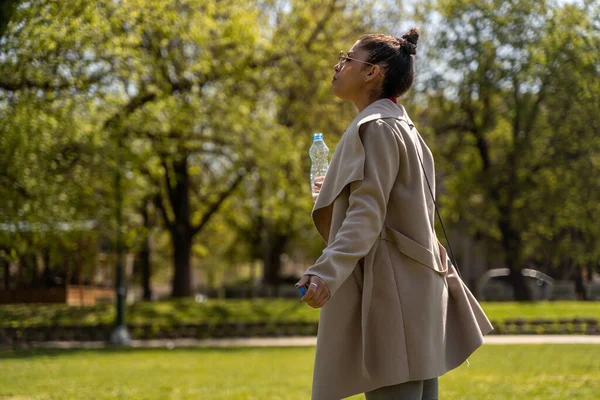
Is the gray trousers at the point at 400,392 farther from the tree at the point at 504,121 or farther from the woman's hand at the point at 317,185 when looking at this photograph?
the tree at the point at 504,121

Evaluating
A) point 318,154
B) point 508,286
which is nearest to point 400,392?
point 318,154

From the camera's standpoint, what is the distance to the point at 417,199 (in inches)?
126

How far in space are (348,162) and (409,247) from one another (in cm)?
38

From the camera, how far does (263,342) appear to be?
2116cm

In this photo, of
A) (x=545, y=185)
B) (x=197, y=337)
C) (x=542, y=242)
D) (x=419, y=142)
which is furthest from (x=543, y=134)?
(x=419, y=142)

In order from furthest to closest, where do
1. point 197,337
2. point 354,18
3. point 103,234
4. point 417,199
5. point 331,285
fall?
point 354,18
point 197,337
point 103,234
point 417,199
point 331,285

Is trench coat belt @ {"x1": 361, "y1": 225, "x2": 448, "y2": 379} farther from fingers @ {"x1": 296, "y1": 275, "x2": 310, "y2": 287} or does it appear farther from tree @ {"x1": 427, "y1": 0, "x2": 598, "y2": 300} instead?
tree @ {"x1": 427, "y1": 0, "x2": 598, "y2": 300}

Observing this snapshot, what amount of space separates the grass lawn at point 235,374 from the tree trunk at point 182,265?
33.7ft

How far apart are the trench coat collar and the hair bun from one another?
218 mm

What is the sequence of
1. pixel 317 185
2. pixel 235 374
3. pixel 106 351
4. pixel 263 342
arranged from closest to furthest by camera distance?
pixel 317 185 < pixel 235 374 < pixel 106 351 < pixel 263 342

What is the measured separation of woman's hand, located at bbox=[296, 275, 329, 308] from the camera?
292 cm

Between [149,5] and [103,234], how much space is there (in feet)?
27.6

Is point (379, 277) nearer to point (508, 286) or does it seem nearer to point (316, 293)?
point (316, 293)

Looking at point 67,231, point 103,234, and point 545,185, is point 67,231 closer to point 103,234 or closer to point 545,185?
point 103,234
